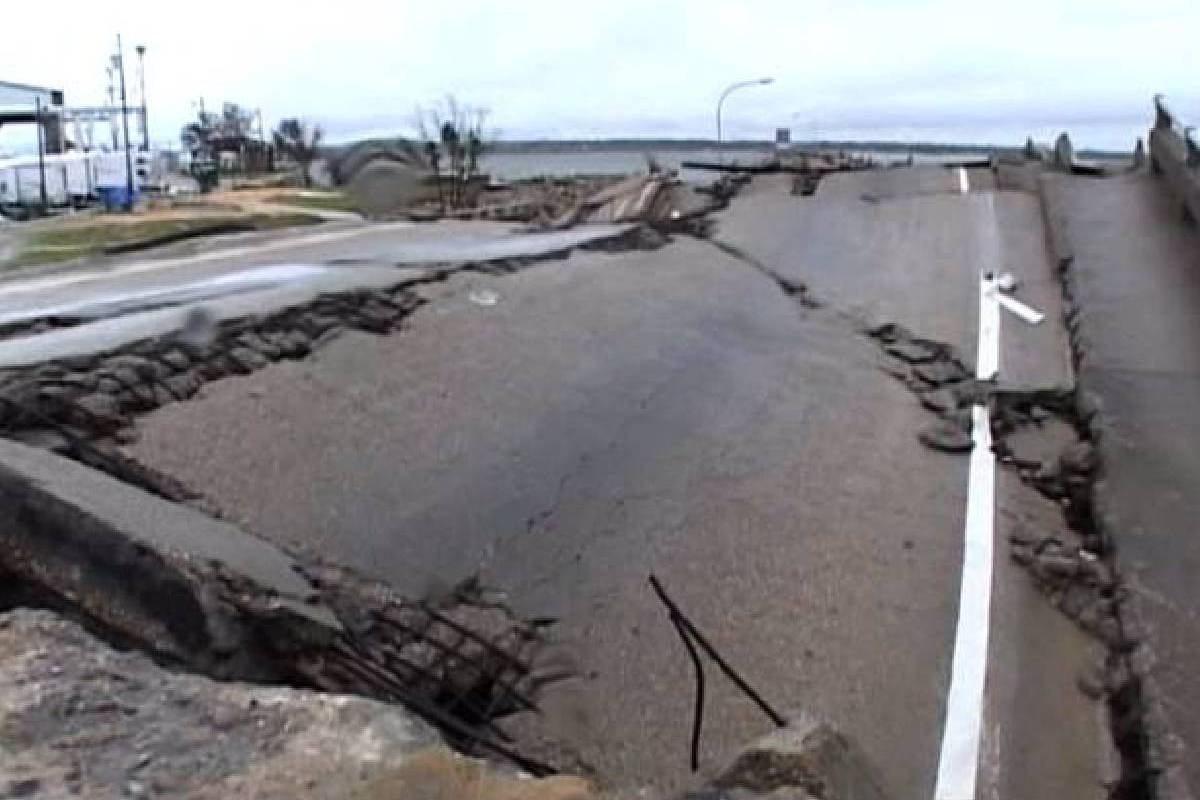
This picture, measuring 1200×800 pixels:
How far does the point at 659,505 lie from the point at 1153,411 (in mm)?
4224

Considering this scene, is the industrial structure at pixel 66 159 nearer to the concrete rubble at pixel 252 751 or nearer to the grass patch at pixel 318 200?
the grass patch at pixel 318 200

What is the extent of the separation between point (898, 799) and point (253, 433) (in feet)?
12.3

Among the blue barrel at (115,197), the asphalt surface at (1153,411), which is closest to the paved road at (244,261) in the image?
the asphalt surface at (1153,411)

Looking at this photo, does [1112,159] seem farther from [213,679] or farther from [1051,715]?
[213,679]

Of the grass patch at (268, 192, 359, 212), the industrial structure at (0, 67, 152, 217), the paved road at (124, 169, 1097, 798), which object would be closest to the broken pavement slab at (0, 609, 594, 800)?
the paved road at (124, 169, 1097, 798)

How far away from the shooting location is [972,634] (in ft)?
23.7

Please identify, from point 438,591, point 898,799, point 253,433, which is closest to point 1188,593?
point 898,799

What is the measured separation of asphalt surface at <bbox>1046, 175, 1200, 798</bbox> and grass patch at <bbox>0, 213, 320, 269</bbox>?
13.7 m

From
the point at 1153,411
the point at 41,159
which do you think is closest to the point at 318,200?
the point at 41,159

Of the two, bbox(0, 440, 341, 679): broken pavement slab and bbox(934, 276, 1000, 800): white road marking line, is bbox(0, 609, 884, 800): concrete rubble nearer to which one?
bbox(0, 440, 341, 679): broken pavement slab

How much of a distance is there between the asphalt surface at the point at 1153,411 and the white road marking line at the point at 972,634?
0.71 meters

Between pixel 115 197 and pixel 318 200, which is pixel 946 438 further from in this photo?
pixel 115 197

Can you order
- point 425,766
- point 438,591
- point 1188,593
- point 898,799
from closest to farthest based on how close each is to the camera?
point 425,766 < point 898,799 < point 438,591 < point 1188,593

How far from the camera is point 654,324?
1245 cm
